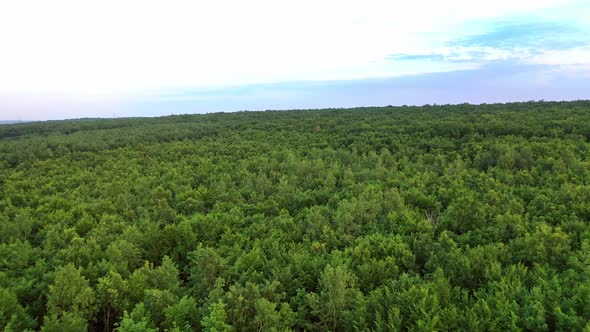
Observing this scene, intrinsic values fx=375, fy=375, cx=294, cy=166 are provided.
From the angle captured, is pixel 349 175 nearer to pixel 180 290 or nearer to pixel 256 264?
pixel 256 264

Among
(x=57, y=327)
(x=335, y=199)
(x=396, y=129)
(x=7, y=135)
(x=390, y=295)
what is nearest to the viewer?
(x=57, y=327)

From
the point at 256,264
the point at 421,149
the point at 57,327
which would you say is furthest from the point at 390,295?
the point at 421,149

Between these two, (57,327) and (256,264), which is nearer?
(57,327)

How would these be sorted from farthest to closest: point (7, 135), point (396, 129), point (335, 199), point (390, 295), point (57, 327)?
point (7, 135)
point (396, 129)
point (335, 199)
point (390, 295)
point (57, 327)

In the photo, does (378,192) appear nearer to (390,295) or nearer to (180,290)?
(390,295)

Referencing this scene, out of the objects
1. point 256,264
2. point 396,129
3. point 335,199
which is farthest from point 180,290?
point 396,129

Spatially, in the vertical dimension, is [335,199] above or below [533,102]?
below
